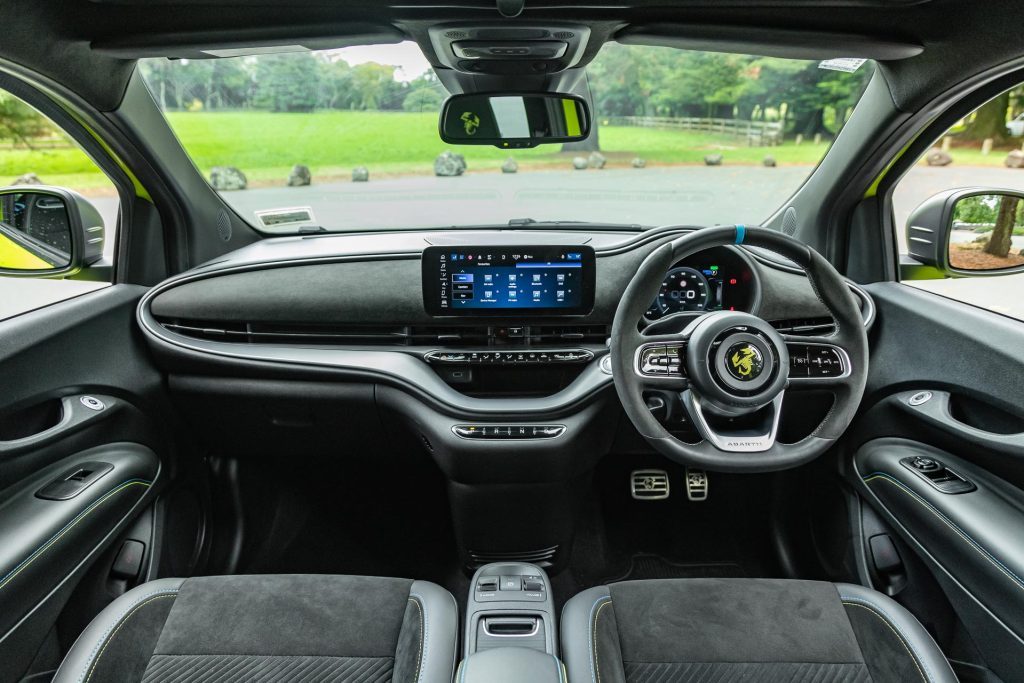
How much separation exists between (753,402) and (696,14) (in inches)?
50.3

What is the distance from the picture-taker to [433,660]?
1.77m

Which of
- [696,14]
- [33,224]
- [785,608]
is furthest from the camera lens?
[33,224]

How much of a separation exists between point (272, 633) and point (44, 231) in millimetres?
1677

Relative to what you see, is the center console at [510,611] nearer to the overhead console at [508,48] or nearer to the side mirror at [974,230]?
the overhead console at [508,48]

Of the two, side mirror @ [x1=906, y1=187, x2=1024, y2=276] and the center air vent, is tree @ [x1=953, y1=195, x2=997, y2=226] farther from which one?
the center air vent

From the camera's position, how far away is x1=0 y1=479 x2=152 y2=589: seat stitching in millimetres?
1817

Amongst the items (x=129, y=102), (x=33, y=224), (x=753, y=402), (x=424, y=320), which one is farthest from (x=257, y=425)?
(x=753, y=402)

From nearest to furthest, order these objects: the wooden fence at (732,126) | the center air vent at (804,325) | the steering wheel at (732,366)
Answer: the steering wheel at (732,366), the center air vent at (804,325), the wooden fence at (732,126)

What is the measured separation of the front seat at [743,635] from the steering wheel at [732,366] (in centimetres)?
42

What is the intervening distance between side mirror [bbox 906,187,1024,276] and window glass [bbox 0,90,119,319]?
3104mm

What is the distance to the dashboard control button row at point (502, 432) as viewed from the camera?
246 cm

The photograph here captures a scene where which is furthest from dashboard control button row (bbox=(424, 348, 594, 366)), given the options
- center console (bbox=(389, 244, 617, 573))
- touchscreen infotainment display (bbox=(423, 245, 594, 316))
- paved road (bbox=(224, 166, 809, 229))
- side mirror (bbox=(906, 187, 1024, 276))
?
side mirror (bbox=(906, 187, 1024, 276))

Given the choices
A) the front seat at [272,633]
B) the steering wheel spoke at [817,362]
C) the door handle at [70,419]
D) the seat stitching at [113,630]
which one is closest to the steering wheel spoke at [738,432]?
the steering wheel spoke at [817,362]

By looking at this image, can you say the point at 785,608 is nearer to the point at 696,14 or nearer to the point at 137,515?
the point at 696,14
